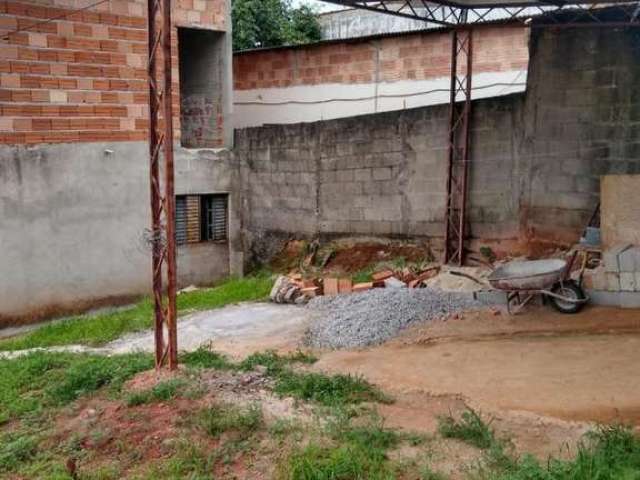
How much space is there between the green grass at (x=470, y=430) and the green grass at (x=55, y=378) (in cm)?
358

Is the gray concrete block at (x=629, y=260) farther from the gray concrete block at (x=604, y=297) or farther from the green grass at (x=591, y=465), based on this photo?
the green grass at (x=591, y=465)

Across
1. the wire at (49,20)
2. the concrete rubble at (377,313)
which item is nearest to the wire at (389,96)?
the concrete rubble at (377,313)

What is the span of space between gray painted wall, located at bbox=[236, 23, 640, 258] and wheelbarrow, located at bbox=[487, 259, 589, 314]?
1341mm

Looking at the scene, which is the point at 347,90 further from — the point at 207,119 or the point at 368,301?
the point at 368,301

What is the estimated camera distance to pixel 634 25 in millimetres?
→ 8742

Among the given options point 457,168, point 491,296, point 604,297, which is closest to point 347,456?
point 491,296

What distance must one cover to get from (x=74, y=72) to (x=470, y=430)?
31.1 ft

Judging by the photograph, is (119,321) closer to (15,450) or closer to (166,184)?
(166,184)

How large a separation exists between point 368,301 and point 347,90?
6.51 metres

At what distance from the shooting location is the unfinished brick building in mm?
11164

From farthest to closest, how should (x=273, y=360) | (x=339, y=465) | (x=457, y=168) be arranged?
(x=457, y=168)
(x=273, y=360)
(x=339, y=465)

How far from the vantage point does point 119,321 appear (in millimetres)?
10719

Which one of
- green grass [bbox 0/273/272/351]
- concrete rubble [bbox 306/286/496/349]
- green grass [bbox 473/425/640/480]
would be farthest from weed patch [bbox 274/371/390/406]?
green grass [bbox 0/273/272/351]

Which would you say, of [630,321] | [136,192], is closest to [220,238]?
[136,192]
